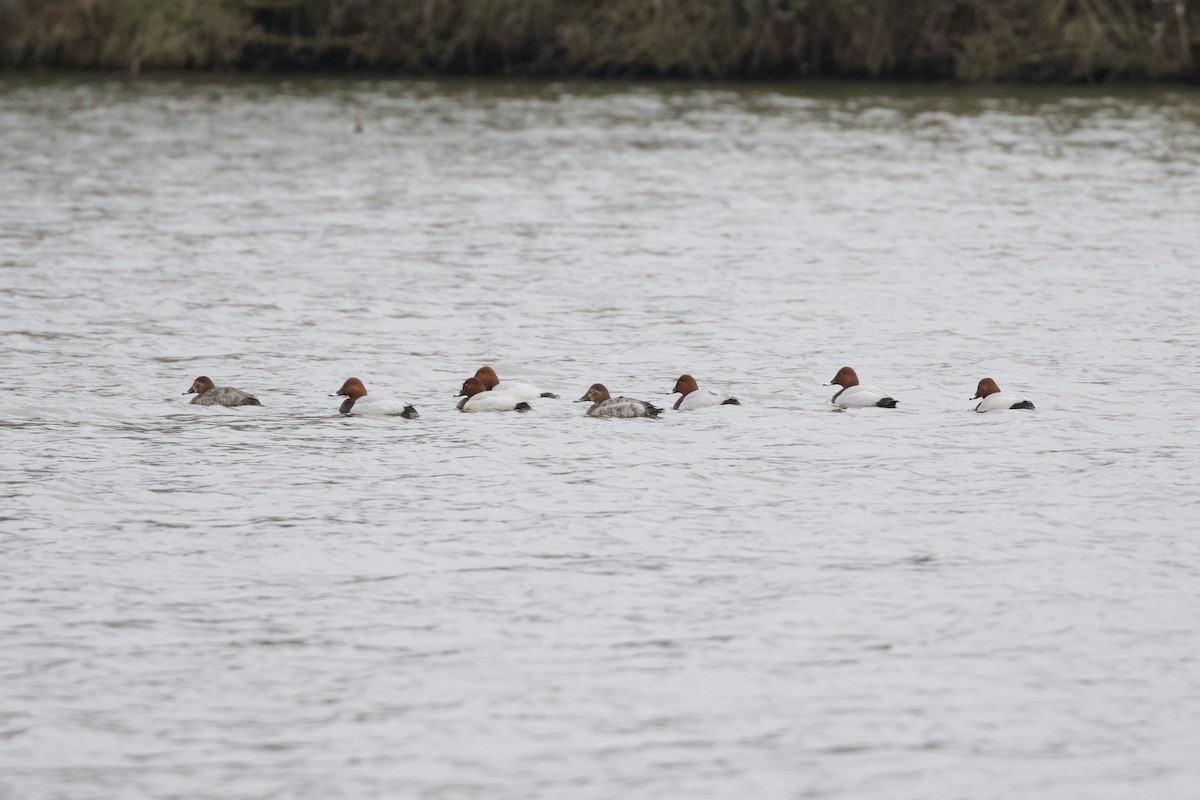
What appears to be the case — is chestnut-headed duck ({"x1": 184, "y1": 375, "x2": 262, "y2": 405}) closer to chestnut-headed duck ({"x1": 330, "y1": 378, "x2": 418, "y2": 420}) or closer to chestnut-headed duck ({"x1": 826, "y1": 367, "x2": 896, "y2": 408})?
chestnut-headed duck ({"x1": 330, "y1": 378, "x2": 418, "y2": 420})

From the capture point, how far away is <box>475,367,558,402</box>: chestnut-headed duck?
1344 centimetres

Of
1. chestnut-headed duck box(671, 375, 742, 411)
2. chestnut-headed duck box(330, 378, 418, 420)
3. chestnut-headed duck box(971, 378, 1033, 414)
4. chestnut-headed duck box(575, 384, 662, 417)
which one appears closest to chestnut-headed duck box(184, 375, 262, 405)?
chestnut-headed duck box(330, 378, 418, 420)

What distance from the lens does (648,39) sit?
41781 mm

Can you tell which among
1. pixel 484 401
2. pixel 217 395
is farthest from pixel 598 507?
pixel 217 395

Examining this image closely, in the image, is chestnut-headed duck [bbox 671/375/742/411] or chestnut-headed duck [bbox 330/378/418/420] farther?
chestnut-headed duck [bbox 671/375/742/411]

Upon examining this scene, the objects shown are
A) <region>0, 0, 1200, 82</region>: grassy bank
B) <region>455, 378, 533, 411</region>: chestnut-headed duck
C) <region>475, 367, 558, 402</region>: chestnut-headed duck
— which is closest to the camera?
<region>455, 378, 533, 411</region>: chestnut-headed duck

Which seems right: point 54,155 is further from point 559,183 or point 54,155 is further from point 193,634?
point 193,634

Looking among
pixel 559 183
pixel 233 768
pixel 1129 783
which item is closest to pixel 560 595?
pixel 233 768

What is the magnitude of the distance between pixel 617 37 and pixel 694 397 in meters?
29.7

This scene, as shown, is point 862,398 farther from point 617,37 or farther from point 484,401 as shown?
point 617,37

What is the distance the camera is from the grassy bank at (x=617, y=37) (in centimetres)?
4088

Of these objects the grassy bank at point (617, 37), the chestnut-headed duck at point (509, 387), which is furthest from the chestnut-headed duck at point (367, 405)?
the grassy bank at point (617, 37)

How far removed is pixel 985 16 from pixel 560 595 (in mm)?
34395

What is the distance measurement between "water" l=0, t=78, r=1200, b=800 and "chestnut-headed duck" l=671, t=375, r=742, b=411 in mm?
108
